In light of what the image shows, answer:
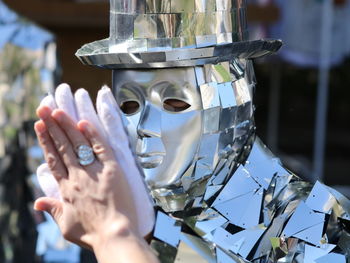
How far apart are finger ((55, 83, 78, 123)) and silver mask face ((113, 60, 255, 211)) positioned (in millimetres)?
368

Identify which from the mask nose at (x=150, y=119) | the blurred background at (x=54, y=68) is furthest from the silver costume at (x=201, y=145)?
the blurred background at (x=54, y=68)

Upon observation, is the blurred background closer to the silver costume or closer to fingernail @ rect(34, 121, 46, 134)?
the silver costume

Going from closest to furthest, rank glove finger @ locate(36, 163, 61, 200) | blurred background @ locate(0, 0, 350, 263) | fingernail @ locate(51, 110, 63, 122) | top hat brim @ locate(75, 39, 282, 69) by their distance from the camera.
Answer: fingernail @ locate(51, 110, 63, 122) → glove finger @ locate(36, 163, 61, 200) → top hat brim @ locate(75, 39, 282, 69) → blurred background @ locate(0, 0, 350, 263)

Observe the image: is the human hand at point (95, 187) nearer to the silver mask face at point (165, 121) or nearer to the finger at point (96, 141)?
the finger at point (96, 141)

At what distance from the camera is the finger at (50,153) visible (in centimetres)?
114

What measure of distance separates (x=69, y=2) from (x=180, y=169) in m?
2.86

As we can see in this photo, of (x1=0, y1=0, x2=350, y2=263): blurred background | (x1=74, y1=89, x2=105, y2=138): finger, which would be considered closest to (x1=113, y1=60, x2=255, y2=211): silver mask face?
(x1=0, y1=0, x2=350, y2=263): blurred background

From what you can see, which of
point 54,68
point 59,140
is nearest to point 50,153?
point 59,140

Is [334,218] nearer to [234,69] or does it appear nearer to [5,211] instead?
[234,69]

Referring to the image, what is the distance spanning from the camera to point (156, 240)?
4.66 ft

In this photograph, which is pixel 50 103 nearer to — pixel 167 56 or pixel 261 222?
pixel 167 56

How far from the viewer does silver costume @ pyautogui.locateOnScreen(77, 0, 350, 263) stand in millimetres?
1542

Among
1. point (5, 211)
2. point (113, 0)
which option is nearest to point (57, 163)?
point (113, 0)

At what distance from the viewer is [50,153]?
3.78 feet
